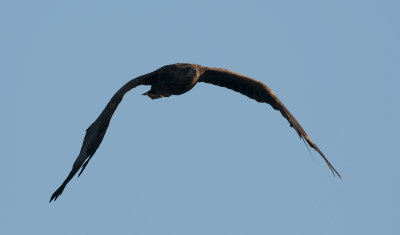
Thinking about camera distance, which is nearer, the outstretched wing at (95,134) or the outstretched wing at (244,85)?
the outstretched wing at (95,134)

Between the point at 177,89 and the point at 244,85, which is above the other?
the point at 177,89

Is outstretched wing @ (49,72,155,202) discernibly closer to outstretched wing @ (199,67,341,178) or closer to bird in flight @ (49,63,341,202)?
bird in flight @ (49,63,341,202)

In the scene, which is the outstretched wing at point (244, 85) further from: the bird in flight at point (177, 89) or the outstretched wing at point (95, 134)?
the outstretched wing at point (95, 134)

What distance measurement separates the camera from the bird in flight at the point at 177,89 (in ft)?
39.1

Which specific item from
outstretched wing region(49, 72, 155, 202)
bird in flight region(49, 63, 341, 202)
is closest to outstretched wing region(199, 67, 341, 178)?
bird in flight region(49, 63, 341, 202)

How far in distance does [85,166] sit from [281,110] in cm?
420

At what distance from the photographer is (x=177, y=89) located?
1409cm

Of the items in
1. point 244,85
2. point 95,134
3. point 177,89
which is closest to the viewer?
point 95,134

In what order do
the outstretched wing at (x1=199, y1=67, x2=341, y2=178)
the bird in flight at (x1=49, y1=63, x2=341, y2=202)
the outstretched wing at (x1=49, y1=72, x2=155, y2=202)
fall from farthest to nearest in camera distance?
the outstretched wing at (x1=199, y1=67, x2=341, y2=178) → the bird in flight at (x1=49, y1=63, x2=341, y2=202) → the outstretched wing at (x1=49, y1=72, x2=155, y2=202)

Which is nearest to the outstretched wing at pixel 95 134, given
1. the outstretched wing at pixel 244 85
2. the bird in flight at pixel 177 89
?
the bird in flight at pixel 177 89

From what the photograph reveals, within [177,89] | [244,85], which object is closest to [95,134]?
[177,89]

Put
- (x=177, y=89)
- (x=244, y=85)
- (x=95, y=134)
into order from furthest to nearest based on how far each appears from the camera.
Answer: (x=244, y=85)
(x=177, y=89)
(x=95, y=134)

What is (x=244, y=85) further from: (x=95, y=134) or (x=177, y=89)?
(x=95, y=134)

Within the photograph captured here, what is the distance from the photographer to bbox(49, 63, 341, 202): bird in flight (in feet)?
39.1
